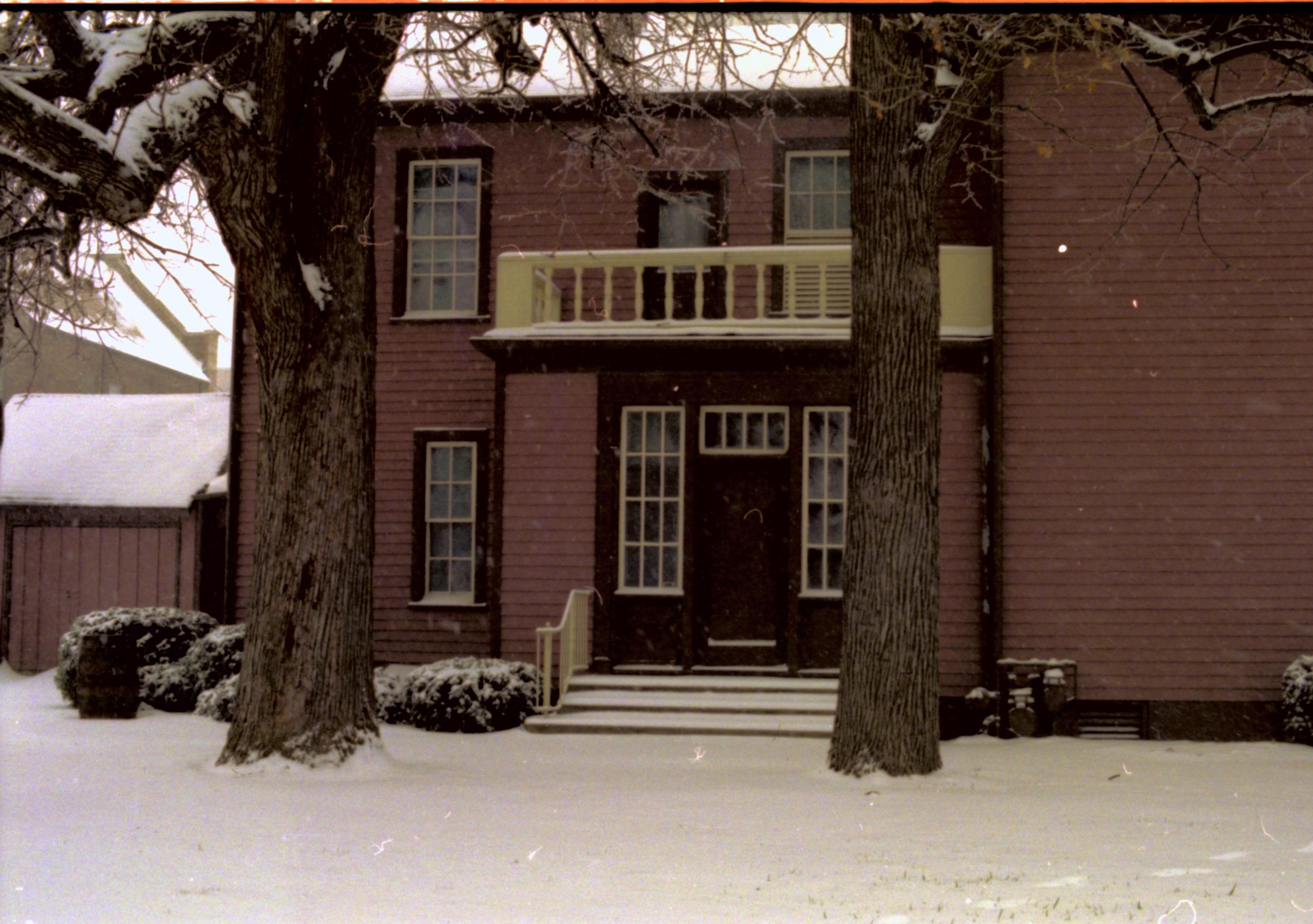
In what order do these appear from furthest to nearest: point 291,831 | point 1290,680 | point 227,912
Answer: point 1290,680 < point 291,831 < point 227,912

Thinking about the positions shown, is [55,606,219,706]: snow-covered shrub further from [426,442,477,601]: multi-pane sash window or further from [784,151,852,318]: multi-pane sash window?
[784,151,852,318]: multi-pane sash window

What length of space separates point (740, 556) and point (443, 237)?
5.63 meters

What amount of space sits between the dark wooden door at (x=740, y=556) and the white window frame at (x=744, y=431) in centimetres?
8

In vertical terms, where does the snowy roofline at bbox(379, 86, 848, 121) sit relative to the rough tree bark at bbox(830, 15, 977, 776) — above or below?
above

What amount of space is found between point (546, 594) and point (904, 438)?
613cm

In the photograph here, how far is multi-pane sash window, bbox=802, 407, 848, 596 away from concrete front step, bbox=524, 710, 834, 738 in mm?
1845

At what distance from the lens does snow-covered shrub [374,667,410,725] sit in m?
13.2

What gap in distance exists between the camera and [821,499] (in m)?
14.3

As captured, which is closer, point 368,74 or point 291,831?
point 291,831

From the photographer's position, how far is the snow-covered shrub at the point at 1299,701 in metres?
12.1

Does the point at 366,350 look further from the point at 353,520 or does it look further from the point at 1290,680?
the point at 1290,680

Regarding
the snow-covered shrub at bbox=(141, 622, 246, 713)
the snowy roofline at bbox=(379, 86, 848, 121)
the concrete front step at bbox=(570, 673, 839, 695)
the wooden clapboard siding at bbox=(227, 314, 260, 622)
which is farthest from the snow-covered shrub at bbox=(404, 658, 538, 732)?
the snowy roofline at bbox=(379, 86, 848, 121)

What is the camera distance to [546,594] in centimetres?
1430

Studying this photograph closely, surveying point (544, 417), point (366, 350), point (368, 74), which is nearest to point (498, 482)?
point (544, 417)
